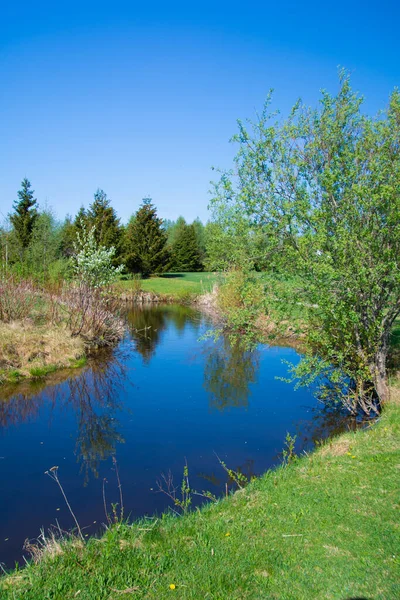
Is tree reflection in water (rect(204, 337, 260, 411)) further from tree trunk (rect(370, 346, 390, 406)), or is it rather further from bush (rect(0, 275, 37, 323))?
bush (rect(0, 275, 37, 323))

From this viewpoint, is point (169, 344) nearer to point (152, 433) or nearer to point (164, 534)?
point (152, 433)

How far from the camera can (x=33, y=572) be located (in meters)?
3.91

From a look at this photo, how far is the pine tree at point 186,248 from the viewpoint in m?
56.9

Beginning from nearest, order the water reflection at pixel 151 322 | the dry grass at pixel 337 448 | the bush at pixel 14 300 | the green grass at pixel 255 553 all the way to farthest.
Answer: the green grass at pixel 255 553 → the dry grass at pixel 337 448 → the bush at pixel 14 300 → the water reflection at pixel 151 322

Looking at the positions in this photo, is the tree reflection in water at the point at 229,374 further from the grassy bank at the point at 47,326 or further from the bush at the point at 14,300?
the bush at the point at 14,300

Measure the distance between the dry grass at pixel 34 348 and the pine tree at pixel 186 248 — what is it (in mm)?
41268

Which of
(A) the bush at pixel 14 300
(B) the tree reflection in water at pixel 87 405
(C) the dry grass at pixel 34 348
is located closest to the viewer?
(B) the tree reflection in water at pixel 87 405

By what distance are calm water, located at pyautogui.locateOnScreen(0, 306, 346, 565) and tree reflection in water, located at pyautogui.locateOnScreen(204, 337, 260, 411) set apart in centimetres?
4

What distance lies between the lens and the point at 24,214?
3844 cm

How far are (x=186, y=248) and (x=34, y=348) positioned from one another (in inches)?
1741

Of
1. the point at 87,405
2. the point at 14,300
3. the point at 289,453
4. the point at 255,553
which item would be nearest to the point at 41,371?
the point at 87,405

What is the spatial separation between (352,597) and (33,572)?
2651 millimetres

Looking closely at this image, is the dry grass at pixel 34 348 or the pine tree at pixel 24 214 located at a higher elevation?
the pine tree at pixel 24 214

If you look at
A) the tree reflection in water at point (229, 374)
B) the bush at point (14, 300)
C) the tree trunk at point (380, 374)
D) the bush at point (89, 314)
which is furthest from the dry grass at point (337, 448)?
the bush at point (14, 300)
